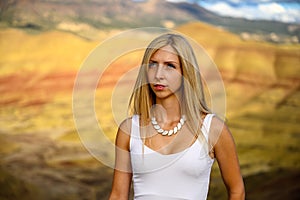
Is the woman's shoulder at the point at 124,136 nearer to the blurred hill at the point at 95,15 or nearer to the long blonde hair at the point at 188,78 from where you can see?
the long blonde hair at the point at 188,78

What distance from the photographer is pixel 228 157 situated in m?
1.30

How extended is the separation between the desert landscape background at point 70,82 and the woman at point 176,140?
181 centimetres

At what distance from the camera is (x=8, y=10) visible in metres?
3.20

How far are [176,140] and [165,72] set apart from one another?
14 cm

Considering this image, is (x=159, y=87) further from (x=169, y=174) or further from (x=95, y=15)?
(x=95, y=15)

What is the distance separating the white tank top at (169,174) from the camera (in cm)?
129

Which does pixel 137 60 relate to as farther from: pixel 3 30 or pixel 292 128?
pixel 292 128

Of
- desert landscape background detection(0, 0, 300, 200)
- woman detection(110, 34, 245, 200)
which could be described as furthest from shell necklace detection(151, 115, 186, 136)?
desert landscape background detection(0, 0, 300, 200)

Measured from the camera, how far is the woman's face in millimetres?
1312

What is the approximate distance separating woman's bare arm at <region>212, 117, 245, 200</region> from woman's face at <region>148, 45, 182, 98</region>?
11 cm

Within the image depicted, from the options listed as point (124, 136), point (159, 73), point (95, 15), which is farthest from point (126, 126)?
point (95, 15)

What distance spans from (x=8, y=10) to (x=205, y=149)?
2.15m

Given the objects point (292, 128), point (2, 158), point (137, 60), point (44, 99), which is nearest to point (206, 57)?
point (137, 60)

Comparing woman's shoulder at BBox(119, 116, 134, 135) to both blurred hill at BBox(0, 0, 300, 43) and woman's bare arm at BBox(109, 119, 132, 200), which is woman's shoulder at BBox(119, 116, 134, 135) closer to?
woman's bare arm at BBox(109, 119, 132, 200)
